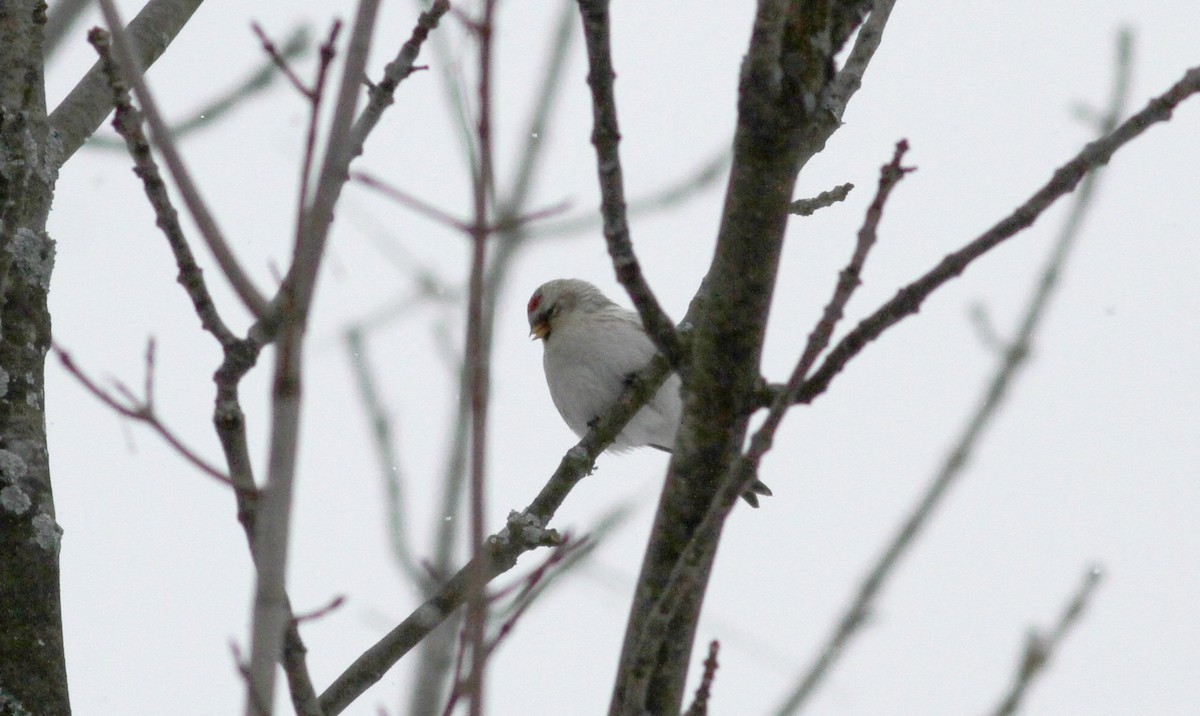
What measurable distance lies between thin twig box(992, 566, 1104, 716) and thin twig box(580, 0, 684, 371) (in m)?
0.58

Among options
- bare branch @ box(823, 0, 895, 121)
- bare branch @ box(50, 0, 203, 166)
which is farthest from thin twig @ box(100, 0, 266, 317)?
bare branch @ box(50, 0, 203, 166)

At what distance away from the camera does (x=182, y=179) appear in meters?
1.34

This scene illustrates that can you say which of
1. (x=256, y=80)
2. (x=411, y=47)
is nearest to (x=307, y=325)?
(x=411, y=47)

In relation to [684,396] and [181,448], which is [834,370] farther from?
[181,448]

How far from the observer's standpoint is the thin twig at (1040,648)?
1.65m

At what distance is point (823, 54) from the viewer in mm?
1738

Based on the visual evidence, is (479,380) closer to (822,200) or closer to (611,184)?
(611,184)

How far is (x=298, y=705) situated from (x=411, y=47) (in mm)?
1008

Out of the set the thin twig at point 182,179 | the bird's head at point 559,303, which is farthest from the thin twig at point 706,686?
the bird's head at point 559,303

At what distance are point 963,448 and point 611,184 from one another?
28.2 inches

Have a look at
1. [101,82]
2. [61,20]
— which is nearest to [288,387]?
[101,82]

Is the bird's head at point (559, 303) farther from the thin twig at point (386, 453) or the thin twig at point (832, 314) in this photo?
the thin twig at point (832, 314)

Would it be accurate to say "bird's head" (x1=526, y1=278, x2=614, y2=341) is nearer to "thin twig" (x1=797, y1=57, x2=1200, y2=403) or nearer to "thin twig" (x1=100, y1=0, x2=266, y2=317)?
"thin twig" (x1=797, y1=57, x2=1200, y2=403)

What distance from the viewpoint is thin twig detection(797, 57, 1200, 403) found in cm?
164
